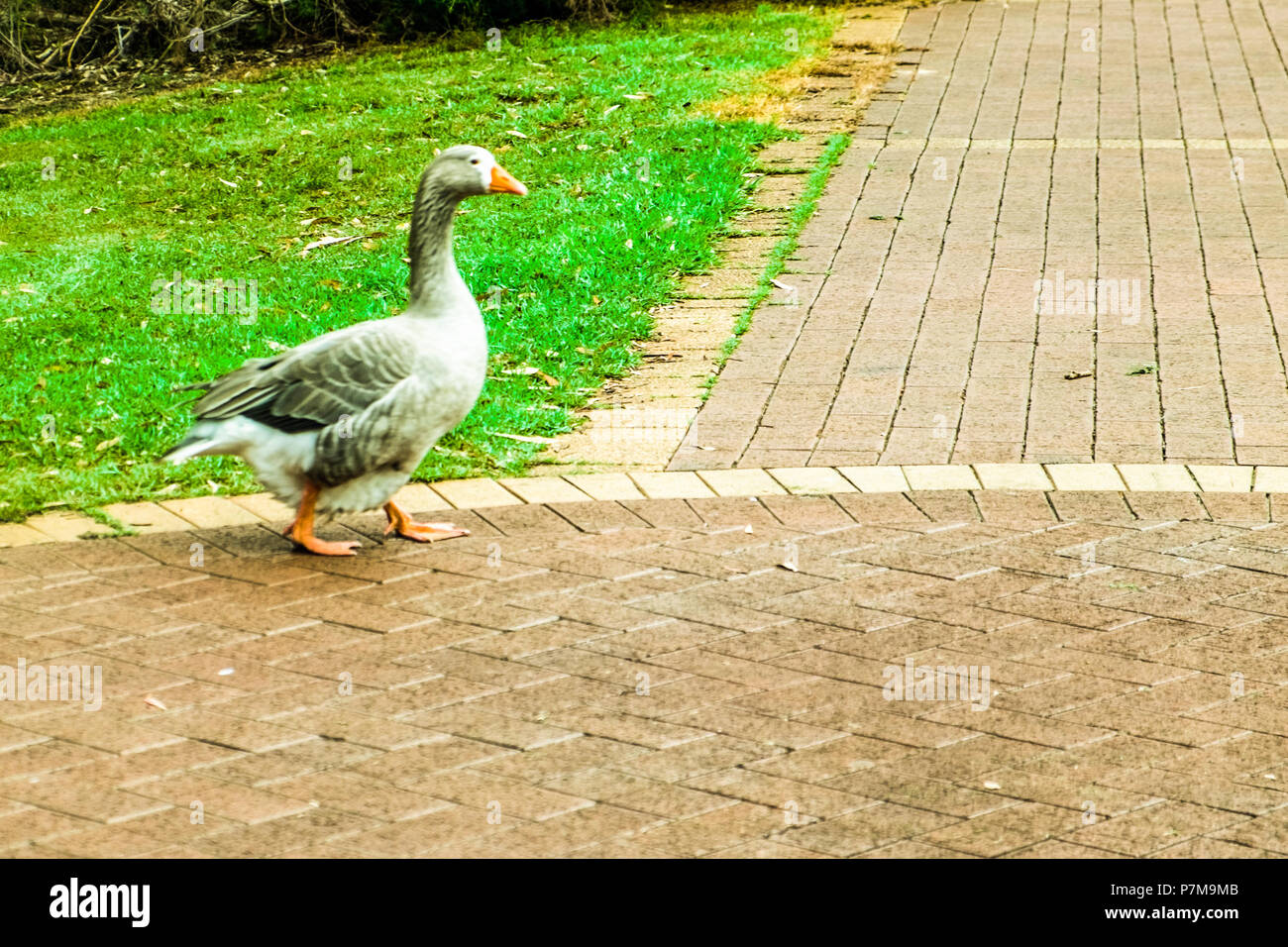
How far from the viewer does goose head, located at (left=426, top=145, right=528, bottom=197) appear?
5395mm

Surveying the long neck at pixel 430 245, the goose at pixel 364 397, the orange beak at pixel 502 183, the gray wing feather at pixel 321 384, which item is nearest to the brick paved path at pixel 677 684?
the goose at pixel 364 397

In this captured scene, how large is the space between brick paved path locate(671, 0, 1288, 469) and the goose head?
4.78 ft

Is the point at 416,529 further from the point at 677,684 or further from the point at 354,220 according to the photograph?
the point at 354,220

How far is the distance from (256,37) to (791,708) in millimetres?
12480

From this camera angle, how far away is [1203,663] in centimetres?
457

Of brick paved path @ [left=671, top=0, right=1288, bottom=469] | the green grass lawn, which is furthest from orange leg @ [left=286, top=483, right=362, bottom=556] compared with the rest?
brick paved path @ [left=671, top=0, right=1288, bottom=469]

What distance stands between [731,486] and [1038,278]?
3.16 meters

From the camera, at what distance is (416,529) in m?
5.52

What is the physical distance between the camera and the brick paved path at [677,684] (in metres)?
3.80

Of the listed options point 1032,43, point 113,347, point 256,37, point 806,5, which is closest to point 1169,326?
point 113,347

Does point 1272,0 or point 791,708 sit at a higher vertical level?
point 1272,0

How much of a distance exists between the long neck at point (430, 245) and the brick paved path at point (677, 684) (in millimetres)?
983

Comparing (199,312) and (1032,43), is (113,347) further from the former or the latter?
(1032,43)

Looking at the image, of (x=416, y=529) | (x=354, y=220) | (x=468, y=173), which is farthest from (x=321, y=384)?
(x=354, y=220)
